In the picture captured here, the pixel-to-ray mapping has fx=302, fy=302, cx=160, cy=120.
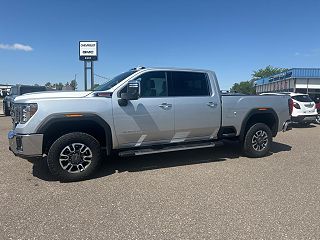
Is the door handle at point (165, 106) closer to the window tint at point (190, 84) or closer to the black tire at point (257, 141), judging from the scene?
the window tint at point (190, 84)

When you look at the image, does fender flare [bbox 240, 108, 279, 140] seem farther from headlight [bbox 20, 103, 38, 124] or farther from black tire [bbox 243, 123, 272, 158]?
headlight [bbox 20, 103, 38, 124]

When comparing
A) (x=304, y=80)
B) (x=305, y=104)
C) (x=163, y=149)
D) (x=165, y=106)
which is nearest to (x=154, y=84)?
(x=165, y=106)

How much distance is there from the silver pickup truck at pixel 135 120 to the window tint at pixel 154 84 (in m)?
0.02

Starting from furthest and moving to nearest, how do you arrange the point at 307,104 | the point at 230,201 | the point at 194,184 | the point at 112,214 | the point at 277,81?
the point at 277,81, the point at 307,104, the point at 194,184, the point at 230,201, the point at 112,214

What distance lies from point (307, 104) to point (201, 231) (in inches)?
480

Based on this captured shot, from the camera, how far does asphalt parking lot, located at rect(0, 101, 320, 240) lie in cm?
346

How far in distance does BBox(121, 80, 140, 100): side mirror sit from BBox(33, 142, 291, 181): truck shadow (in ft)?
4.83

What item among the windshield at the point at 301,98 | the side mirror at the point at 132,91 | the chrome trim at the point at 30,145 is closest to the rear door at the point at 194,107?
the side mirror at the point at 132,91

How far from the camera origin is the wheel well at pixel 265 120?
718 cm

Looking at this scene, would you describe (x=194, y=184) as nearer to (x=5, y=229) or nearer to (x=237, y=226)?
(x=237, y=226)

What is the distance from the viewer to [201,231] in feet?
11.3

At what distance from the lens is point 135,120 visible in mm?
5613

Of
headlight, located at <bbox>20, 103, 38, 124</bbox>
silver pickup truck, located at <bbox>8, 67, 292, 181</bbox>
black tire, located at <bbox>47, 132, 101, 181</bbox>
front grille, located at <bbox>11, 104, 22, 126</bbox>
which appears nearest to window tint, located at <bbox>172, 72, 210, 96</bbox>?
silver pickup truck, located at <bbox>8, 67, 292, 181</bbox>

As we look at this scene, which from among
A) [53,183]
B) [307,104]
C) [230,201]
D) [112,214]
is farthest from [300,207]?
[307,104]
